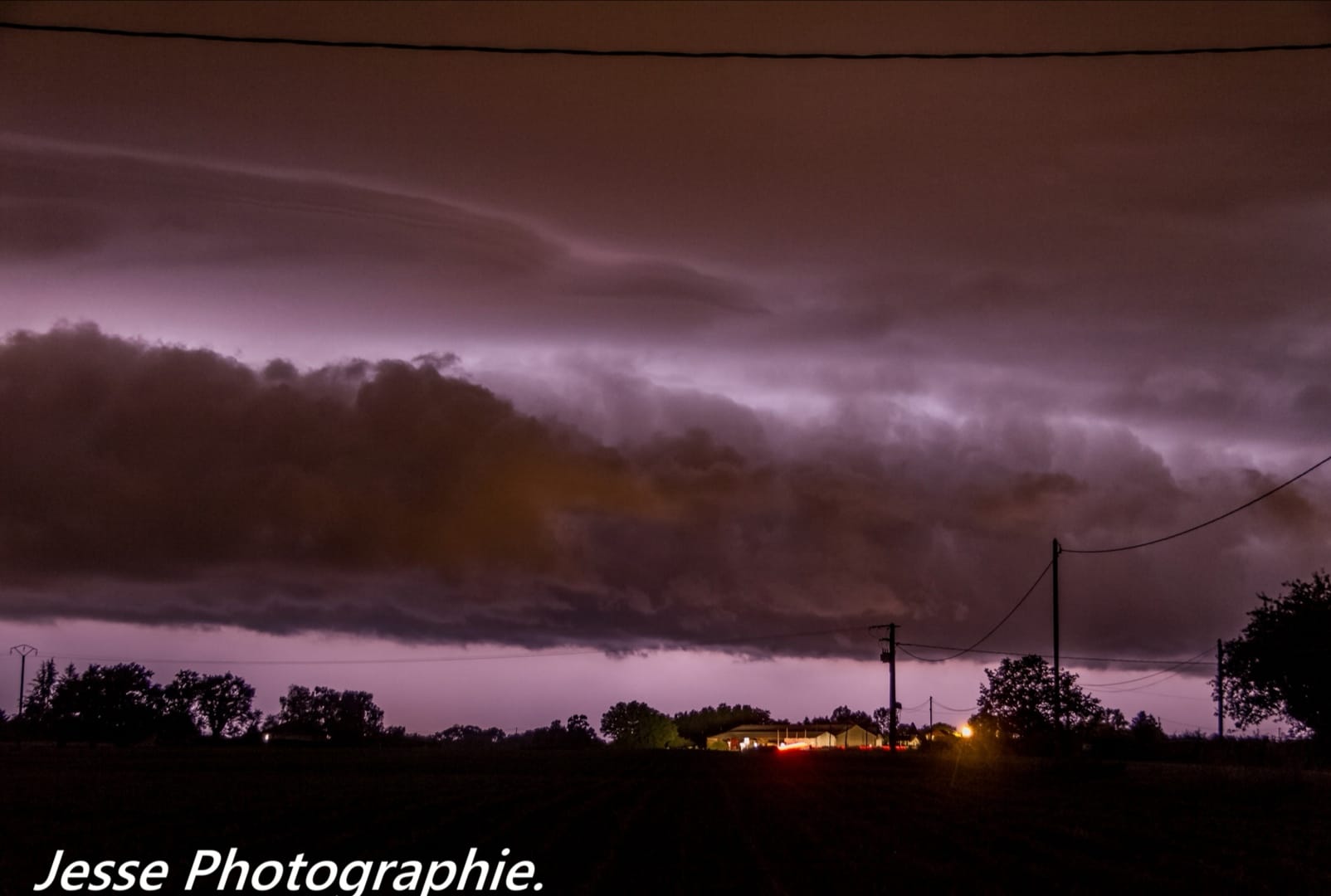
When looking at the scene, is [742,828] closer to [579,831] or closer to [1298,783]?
[579,831]

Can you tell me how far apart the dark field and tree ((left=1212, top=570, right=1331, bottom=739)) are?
5.44 meters

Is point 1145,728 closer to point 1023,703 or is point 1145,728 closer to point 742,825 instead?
point 1023,703

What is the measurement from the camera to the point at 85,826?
96.4 feet

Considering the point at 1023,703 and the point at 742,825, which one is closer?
the point at 742,825

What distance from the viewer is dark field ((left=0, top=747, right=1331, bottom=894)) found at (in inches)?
868

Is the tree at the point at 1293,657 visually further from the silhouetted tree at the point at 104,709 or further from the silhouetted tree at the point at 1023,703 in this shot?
the silhouetted tree at the point at 104,709

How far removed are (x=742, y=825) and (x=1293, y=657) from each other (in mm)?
35457

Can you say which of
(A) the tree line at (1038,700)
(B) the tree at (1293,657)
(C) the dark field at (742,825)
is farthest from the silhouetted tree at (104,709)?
(B) the tree at (1293,657)

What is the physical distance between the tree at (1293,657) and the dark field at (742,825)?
544 cm

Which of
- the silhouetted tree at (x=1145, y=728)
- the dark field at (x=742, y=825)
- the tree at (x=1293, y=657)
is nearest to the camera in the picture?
the dark field at (x=742, y=825)

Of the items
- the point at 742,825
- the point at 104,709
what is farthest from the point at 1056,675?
the point at 104,709

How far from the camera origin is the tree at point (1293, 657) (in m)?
54.7

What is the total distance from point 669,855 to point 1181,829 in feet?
51.0

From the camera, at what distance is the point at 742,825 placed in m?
31.6
